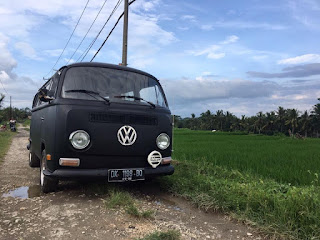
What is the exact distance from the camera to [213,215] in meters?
3.55

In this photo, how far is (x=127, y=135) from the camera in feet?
12.8

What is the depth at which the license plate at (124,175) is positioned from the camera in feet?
12.5

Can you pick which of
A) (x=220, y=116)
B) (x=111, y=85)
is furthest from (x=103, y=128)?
(x=220, y=116)

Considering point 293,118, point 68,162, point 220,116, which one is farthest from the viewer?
point 220,116

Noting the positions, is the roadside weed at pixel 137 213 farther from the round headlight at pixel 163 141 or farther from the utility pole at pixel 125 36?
the utility pole at pixel 125 36

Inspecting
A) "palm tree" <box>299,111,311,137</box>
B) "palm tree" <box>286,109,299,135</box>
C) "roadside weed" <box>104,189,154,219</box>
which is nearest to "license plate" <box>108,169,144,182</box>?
"roadside weed" <box>104,189,154,219</box>

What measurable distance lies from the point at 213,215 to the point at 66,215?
187 centimetres

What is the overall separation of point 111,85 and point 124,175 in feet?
4.67

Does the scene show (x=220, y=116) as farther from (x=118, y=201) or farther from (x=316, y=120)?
(x=118, y=201)

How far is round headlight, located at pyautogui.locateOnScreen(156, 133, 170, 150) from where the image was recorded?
4.22 m

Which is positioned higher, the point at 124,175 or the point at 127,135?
the point at 127,135

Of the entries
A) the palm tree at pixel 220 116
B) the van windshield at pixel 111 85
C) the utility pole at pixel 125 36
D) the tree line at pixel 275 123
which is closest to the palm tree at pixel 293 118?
the tree line at pixel 275 123

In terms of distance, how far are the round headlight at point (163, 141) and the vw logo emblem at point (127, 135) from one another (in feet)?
1.42

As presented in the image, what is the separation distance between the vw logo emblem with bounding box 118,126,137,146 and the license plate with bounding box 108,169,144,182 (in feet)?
1.29
